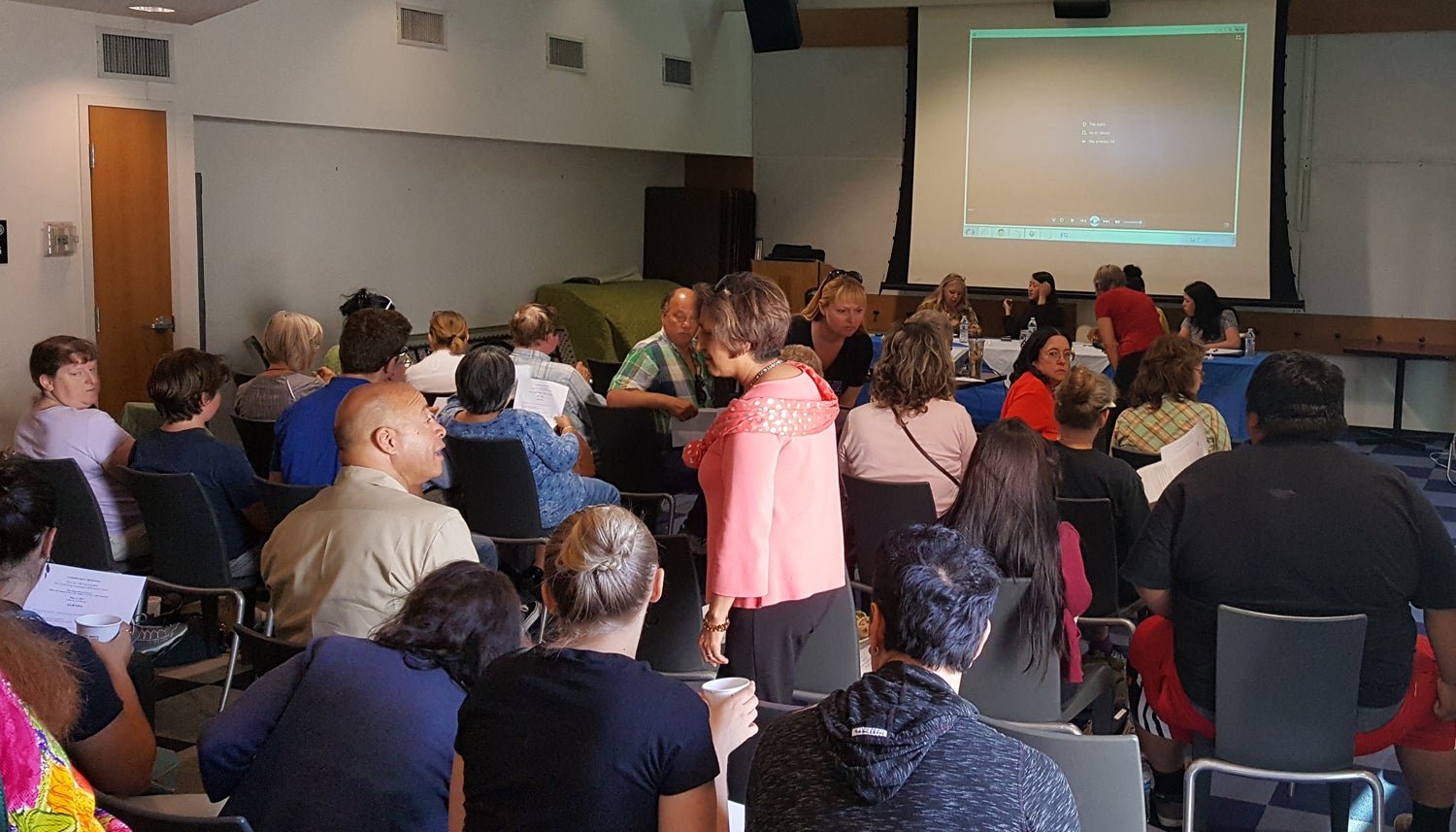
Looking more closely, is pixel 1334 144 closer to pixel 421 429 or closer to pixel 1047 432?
pixel 1047 432

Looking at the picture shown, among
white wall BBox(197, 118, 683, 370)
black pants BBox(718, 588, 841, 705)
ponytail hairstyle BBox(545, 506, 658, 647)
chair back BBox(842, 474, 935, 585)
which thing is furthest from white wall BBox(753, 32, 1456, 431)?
ponytail hairstyle BBox(545, 506, 658, 647)

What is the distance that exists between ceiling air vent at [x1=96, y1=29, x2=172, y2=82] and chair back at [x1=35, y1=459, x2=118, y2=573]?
10.9 feet

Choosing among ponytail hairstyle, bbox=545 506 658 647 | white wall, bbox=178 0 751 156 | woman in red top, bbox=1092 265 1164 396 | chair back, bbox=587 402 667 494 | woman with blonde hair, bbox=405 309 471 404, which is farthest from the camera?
woman in red top, bbox=1092 265 1164 396

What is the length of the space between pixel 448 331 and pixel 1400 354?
287 inches

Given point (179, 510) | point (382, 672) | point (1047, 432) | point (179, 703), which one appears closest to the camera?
point (382, 672)

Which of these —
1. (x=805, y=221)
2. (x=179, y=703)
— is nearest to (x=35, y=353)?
(x=179, y=703)

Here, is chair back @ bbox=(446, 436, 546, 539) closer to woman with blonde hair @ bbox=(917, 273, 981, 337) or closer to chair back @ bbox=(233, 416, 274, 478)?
chair back @ bbox=(233, 416, 274, 478)

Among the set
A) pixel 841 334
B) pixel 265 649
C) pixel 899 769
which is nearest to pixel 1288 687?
pixel 899 769

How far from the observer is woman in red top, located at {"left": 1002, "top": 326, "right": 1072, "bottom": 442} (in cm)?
533

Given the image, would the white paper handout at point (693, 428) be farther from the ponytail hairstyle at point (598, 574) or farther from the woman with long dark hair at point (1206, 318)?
the woman with long dark hair at point (1206, 318)

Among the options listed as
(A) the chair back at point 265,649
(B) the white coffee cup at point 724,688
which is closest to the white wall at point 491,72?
(A) the chair back at point 265,649

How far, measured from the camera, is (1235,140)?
1045 centimetres

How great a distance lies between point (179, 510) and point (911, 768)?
3278 millimetres

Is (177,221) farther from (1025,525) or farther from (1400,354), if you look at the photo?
(1400,354)
